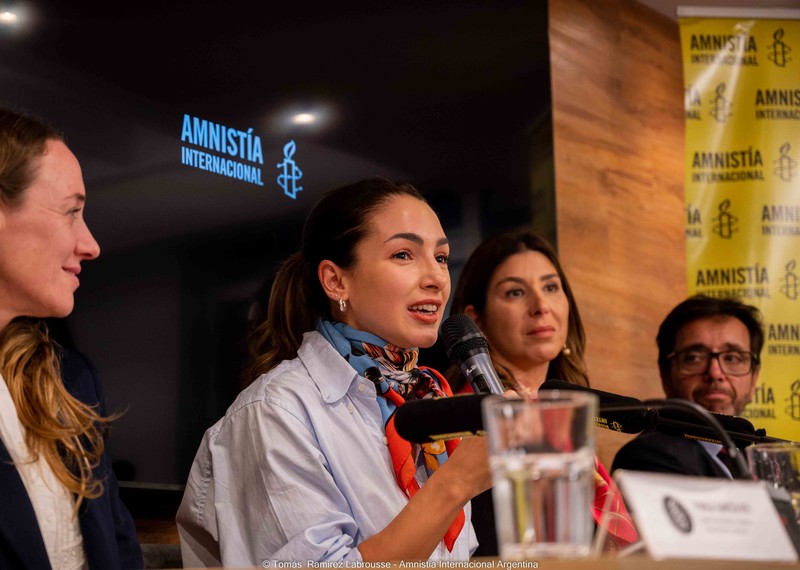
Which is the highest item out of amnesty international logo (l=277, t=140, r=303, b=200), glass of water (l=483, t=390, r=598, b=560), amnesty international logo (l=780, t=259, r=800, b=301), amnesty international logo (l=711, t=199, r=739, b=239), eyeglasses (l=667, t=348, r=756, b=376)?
amnesty international logo (l=277, t=140, r=303, b=200)

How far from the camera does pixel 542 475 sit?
0.81 metres

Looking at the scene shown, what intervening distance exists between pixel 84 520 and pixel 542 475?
1.22 m

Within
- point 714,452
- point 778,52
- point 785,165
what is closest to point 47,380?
point 714,452

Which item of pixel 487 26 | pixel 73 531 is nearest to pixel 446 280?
pixel 73 531

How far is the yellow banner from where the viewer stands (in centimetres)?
413

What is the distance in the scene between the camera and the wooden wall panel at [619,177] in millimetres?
4199

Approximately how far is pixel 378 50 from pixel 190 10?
768 mm

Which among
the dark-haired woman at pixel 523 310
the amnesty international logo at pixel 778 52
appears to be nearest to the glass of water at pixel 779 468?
the dark-haired woman at pixel 523 310

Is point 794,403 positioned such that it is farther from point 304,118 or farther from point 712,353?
point 304,118

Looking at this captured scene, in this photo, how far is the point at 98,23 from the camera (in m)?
2.56

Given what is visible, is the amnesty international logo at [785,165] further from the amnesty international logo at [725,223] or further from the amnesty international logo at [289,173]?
the amnesty international logo at [289,173]

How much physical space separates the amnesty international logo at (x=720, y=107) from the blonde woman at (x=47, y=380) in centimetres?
298

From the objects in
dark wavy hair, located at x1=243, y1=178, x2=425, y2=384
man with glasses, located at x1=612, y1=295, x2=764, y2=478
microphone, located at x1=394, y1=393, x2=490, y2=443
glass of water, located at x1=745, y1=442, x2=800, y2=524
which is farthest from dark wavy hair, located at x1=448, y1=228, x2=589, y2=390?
glass of water, located at x1=745, y1=442, x2=800, y2=524

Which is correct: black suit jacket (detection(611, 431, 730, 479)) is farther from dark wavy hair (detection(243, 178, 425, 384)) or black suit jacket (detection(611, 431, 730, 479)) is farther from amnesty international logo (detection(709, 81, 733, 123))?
amnesty international logo (detection(709, 81, 733, 123))
